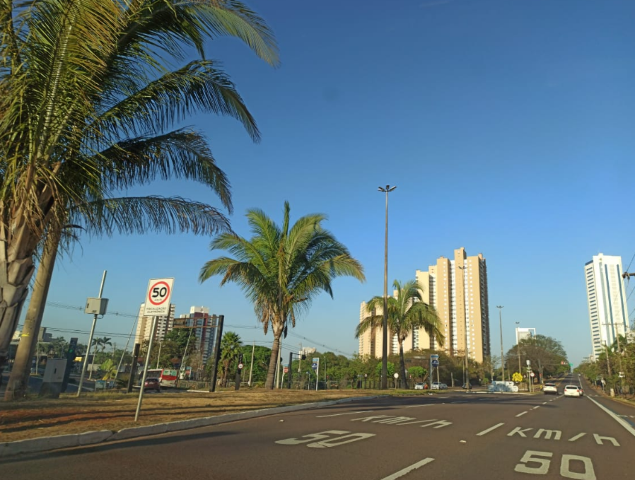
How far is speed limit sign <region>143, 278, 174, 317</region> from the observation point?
8727 mm

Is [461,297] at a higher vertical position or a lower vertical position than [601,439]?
higher

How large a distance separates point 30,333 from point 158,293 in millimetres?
5008

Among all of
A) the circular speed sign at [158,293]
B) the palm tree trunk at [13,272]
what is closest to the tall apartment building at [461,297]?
the circular speed sign at [158,293]

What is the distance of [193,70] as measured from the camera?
30.3 feet

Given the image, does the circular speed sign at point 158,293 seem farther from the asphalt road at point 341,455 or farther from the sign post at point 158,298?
the asphalt road at point 341,455

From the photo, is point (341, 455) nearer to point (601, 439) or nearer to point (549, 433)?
point (549, 433)

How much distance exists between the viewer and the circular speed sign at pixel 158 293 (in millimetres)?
8797

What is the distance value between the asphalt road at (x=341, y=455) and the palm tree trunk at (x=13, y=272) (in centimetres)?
196

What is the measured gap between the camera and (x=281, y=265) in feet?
67.9

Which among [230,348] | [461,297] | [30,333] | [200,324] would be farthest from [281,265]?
[461,297]

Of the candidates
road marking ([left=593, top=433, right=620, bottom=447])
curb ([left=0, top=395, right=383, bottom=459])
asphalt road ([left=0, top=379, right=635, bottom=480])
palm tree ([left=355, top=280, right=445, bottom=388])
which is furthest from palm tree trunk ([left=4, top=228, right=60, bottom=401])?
palm tree ([left=355, top=280, right=445, bottom=388])

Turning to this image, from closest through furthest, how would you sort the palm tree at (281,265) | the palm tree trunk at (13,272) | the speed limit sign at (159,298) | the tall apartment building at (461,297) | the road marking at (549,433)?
the palm tree trunk at (13,272), the speed limit sign at (159,298), the road marking at (549,433), the palm tree at (281,265), the tall apartment building at (461,297)

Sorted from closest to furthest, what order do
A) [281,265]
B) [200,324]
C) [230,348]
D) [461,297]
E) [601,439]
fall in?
[601,439] → [281,265] → [200,324] → [230,348] → [461,297]

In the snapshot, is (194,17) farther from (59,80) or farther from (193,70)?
(59,80)
